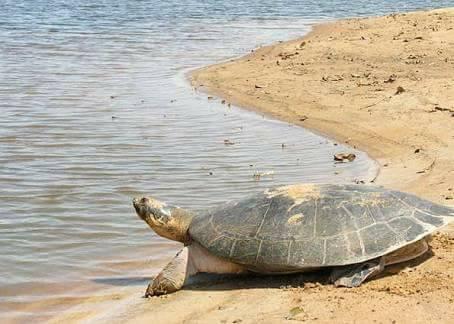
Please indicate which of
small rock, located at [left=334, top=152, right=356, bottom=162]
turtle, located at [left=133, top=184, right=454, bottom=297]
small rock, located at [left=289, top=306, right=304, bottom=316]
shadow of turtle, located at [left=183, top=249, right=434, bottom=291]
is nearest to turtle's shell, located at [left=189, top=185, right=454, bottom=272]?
turtle, located at [left=133, top=184, right=454, bottom=297]

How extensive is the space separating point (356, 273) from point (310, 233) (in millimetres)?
374

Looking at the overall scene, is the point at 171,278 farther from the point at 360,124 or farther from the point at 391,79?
the point at 391,79

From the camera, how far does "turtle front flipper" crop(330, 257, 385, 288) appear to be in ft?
15.5

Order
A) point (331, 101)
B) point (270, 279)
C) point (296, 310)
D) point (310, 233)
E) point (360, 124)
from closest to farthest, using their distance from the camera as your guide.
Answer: point (296, 310) < point (310, 233) < point (270, 279) < point (360, 124) < point (331, 101)

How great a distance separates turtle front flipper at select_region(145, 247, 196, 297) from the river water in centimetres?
57

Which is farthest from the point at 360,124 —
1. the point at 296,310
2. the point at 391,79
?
the point at 296,310

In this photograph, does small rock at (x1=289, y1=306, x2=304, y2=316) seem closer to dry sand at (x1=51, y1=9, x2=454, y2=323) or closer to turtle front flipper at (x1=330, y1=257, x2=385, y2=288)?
dry sand at (x1=51, y1=9, x2=454, y2=323)

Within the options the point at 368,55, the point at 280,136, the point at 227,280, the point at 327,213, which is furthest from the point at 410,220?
the point at 368,55

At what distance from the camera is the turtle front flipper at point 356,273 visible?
4734 millimetres

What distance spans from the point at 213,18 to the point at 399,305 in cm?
2410

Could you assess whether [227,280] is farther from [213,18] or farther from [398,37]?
[213,18]

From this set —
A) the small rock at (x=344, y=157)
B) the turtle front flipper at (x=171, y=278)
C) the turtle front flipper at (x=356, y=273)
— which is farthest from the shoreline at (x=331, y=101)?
the turtle front flipper at (x=171, y=278)

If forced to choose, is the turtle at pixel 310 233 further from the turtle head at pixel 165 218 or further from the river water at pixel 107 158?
the river water at pixel 107 158

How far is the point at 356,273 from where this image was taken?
15.7 feet
